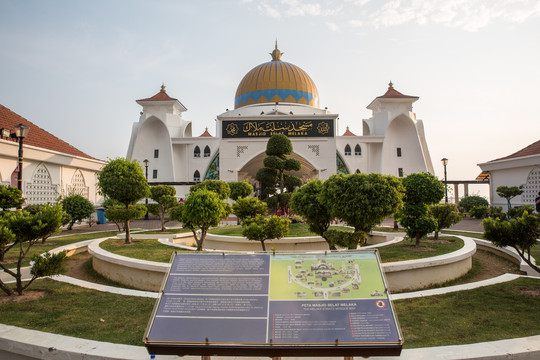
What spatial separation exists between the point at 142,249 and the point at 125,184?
2.06 metres

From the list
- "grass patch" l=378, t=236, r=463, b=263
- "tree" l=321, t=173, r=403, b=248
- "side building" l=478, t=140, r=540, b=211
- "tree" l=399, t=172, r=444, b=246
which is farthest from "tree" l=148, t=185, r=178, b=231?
"side building" l=478, t=140, r=540, b=211

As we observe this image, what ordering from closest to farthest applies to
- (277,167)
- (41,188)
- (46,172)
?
(277,167) → (41,188) → (46,172)

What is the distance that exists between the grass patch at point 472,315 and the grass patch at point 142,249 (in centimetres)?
453

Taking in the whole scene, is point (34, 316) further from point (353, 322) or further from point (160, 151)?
point (160, 151)

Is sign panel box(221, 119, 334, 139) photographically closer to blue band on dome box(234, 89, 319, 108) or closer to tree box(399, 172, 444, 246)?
blue band on dome box(234, 89, 319, 108)

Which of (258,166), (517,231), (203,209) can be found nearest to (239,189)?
(203,209)

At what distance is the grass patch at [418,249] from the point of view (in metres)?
6.85

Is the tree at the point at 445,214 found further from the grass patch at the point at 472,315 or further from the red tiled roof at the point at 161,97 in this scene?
the red tiled roof at the point at 161,97

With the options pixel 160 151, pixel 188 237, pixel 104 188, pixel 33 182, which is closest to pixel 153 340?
pixel 104 188

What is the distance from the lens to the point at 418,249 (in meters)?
7.77

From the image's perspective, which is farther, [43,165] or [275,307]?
[43,165]

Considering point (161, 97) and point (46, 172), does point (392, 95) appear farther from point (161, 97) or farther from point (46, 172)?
point (46, 172)

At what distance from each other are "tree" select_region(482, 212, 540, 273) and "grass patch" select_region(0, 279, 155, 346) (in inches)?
207

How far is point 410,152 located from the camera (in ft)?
84.2
